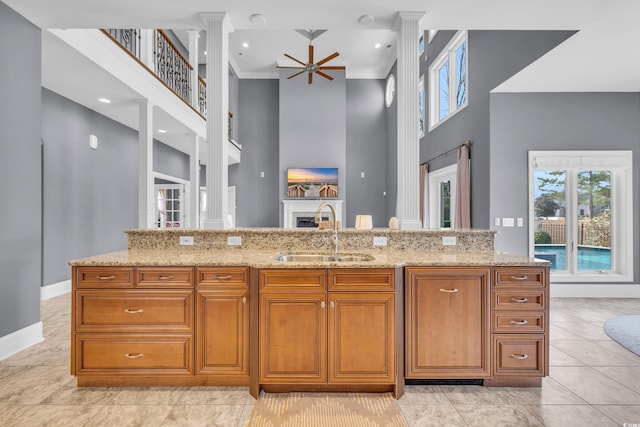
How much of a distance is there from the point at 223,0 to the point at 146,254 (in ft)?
7.17

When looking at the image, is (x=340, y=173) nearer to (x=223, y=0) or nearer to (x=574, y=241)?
(x=574, y=241)

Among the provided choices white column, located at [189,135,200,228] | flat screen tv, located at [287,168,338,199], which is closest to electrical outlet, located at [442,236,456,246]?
white column, located at [189,135,200,228]

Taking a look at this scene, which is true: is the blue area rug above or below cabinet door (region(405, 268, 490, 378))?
below

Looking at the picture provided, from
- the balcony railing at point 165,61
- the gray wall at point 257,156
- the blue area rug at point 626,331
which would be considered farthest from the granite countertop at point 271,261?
the gray wall at point 257,156

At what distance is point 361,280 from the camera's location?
213cm

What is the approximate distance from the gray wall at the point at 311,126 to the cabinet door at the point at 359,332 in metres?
6.16

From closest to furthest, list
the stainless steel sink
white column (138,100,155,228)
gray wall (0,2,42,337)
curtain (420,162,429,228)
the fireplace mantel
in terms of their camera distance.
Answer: the stainless steel sink → gray wall (0,2,42,337) → white column (138,100,155,228) → curtain (420,162,429,228) → the fireplace mantel

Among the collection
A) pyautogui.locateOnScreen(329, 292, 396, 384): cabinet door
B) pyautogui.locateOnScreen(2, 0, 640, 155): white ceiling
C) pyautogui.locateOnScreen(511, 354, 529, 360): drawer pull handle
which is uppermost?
pyautogui.locateOnScreen(2, 0, 640, 155): white ceiling

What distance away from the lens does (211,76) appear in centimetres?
307

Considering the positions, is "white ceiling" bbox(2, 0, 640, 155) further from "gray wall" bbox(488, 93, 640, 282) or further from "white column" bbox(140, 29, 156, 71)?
"white column" bbox(140, 29, 156, 71)

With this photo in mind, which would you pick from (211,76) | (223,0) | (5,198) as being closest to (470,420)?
(211,76)

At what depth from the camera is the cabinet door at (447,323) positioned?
2197 mm

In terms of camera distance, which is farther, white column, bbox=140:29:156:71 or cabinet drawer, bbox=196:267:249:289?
white column, bbox=140:29:156:71

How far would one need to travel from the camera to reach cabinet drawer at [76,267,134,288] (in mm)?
2193
